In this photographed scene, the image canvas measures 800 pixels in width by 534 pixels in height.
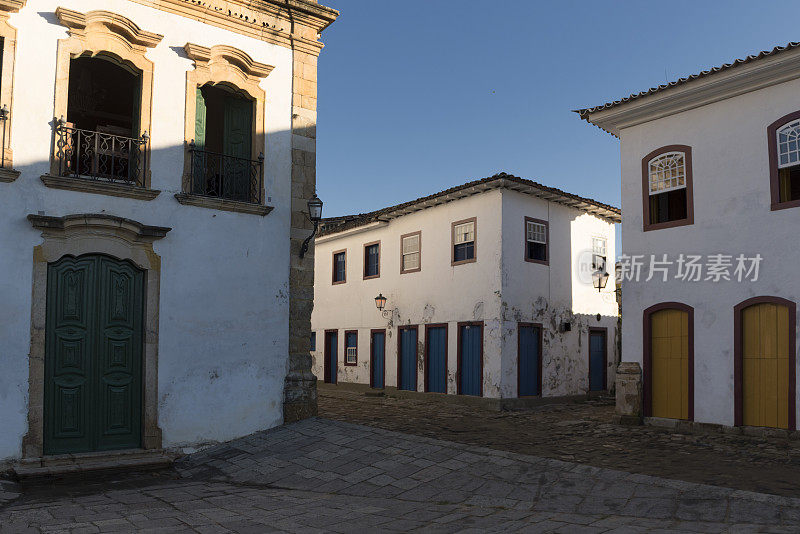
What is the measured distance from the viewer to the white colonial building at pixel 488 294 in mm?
16312

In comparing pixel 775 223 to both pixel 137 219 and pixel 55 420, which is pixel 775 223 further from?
pixel 55 420

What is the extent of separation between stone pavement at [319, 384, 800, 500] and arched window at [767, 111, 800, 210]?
3873 millimetres

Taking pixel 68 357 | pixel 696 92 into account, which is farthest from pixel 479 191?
pixel 68 357

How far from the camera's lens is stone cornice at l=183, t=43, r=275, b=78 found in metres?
10.3

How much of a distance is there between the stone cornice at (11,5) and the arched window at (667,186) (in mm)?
10564

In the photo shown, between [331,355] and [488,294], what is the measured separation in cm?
848

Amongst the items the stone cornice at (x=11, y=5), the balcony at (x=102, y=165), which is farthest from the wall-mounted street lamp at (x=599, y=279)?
the stone cornice at (x=11, y=5)

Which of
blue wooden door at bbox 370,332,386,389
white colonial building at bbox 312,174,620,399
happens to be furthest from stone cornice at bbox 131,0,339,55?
blue wooden door at bbox 370,332,386,389

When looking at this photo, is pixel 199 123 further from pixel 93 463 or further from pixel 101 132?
pixel 93 463

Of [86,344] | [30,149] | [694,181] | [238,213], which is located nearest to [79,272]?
[86,344]

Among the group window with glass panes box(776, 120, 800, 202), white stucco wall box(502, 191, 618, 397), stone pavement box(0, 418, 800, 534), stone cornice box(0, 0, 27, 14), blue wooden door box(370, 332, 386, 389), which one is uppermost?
stone cornice box(0, 0, 27, 14)

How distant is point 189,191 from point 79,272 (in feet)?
6.45

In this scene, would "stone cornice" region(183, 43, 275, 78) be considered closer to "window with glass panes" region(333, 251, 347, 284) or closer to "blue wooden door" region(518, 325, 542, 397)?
"blue wooden door" region(518, 325, 542, 397)

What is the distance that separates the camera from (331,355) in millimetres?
23188
